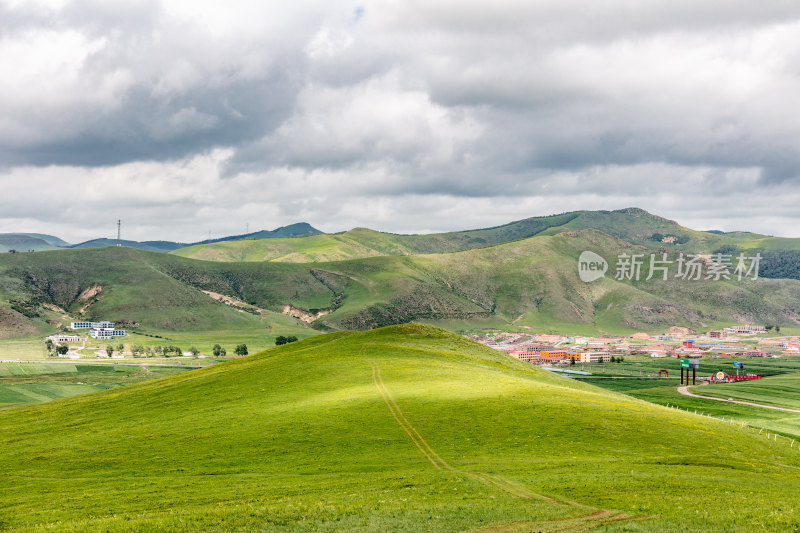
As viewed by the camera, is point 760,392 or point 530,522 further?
point 760,392

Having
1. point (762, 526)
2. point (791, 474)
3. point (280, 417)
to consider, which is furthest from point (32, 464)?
Answer: point (791, 474)

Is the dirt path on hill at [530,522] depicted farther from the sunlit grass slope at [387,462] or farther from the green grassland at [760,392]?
the green grassland at [760,392]

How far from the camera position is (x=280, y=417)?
2813 inches

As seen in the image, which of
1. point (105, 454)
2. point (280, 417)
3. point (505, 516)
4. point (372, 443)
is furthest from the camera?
point (280, 417)

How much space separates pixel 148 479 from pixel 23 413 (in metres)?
65.5

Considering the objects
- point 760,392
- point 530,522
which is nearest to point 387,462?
point 530,522

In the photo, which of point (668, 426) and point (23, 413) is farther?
point (23, 413)

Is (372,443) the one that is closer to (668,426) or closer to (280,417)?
(280,417)

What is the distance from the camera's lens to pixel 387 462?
54062 millimetres

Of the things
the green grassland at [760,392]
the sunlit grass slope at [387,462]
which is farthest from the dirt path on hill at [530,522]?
the green grassland at [760,392]

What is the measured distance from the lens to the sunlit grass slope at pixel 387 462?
124 feet

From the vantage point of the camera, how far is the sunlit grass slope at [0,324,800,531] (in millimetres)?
37688

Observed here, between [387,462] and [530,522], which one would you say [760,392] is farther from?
[530,522]

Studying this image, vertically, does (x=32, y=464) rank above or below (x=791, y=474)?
below
